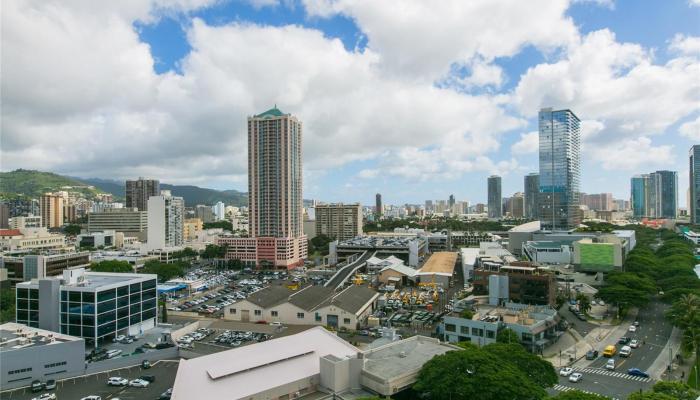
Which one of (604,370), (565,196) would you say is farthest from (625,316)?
(565,196)

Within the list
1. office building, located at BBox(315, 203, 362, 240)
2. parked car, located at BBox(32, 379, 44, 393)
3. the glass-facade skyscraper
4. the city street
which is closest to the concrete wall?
parked car, located at BBox(32, 379, 44, 393)

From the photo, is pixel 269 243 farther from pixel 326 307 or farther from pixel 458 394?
pixel 458 394

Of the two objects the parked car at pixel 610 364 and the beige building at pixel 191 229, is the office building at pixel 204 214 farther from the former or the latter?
the parked car at pixel 610 364

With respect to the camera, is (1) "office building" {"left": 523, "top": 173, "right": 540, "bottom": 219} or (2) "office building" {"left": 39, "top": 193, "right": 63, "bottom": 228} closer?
(2) "office building" {"left": 39, "top": 193, "right": 63, "bottom": 228}

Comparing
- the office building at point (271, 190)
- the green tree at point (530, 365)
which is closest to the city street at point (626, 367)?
the green tree at point (530, 365)

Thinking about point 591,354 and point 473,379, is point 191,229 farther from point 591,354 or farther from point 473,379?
point 473,379

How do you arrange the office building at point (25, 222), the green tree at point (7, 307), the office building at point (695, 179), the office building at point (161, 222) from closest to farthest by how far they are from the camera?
the green tree at point (7, 307)
the office building at point (161, 222)
the office building at point (25, 222)
the office building at point (695, 179)

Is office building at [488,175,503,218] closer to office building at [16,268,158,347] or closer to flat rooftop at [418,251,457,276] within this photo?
flat rooftop at [418,251,457,276]
